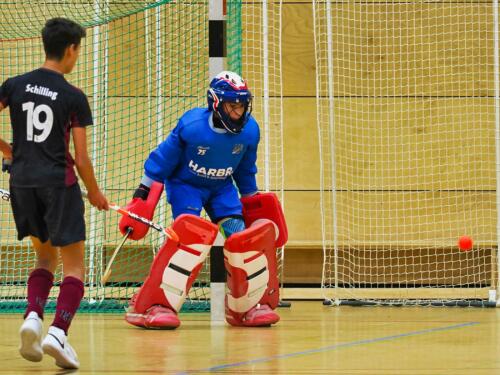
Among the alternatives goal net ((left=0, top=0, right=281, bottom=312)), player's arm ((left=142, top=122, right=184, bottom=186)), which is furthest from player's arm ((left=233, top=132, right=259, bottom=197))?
goal net ((left=0, top=0, right=281, bottom=312))

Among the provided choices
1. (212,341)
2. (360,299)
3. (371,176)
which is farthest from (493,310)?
(212,341)

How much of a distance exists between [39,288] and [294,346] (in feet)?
3.66

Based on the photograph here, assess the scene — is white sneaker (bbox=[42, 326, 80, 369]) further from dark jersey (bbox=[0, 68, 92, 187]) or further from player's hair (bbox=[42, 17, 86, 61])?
player's hair (bbox=[42, 17, 86, 61])

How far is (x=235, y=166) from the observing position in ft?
17.3

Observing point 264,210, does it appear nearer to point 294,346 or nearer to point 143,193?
point 143,193

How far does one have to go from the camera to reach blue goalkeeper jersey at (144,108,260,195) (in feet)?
16.8

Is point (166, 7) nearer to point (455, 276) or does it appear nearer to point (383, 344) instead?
point (455, 276)

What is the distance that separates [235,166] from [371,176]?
2.30 m

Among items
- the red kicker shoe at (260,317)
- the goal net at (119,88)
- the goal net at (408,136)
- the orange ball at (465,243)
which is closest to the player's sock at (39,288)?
the red kicker shoe at (260,317)

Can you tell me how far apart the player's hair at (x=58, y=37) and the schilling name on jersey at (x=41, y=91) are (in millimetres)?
128

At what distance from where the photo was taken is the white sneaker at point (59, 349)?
3.48 metres

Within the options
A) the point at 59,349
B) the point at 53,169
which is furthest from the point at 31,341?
the point at 53,169

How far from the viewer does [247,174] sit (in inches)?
215

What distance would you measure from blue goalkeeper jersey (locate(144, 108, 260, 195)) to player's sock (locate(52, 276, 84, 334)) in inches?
62.1
